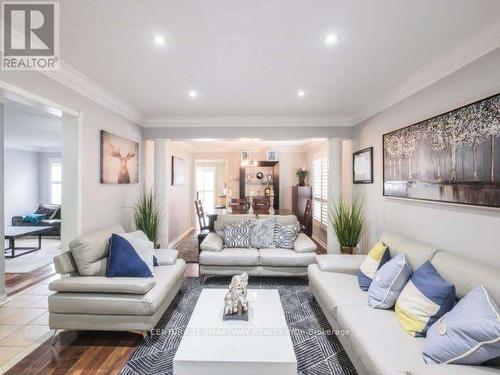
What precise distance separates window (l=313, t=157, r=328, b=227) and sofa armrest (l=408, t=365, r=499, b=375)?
3.90m

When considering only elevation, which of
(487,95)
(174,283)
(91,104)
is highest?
(91,104)

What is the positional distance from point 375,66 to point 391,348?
2393mm

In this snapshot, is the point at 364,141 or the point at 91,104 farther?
the point at 364,141

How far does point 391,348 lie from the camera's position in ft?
5.08

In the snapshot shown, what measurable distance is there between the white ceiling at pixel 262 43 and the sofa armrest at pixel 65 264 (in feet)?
6.17

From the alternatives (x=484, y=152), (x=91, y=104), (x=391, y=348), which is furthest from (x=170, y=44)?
(x=391, y=348)

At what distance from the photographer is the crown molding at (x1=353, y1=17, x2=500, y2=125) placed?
1.80 m

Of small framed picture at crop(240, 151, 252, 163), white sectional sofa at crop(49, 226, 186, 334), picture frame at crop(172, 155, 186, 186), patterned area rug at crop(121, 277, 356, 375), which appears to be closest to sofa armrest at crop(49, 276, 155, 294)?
white sectional sofa at crop(49, 226, 186, 334)

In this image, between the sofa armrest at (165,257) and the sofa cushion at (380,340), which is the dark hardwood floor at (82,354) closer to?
the sofa armrest at (165,257)

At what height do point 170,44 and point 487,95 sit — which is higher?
point 170,44

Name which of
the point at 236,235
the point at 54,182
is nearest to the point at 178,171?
the point at 236,235

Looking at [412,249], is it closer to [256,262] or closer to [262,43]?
[256,262]

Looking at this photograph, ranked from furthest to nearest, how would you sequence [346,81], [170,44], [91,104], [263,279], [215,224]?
[215,224]
[263,279]
[91,104]
[346,81]
[170,44]

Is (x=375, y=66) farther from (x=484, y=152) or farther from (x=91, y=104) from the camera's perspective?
(x=91, y=104)
